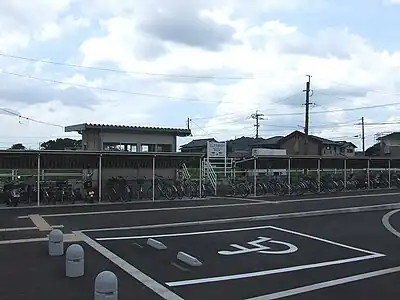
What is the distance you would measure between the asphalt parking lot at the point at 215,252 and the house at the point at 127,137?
19.6 feet

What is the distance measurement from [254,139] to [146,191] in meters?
44.9

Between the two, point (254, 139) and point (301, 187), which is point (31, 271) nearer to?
point (301, 187)

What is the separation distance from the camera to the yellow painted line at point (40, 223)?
11.5 meters

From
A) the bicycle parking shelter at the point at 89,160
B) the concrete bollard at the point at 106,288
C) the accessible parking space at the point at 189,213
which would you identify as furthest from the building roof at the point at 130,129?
the concrete bollard at the point at 106,288

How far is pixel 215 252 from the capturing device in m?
8.93

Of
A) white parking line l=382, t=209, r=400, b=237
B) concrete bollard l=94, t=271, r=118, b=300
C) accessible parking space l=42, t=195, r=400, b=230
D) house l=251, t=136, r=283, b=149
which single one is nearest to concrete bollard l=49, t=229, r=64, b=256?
accessible parking space l=42, t=195, r=400, b=230

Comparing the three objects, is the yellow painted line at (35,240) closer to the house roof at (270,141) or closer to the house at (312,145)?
the house at (312,145)

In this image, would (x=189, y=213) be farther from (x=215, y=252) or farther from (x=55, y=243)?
(x=55, y=243)

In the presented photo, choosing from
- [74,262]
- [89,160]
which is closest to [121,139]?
[89,160]

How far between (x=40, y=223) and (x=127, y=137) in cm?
1013

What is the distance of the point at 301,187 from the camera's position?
23.6 meters

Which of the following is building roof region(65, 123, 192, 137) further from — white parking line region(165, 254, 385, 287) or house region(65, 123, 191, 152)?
white parking line region(165, 254, 385, 287)

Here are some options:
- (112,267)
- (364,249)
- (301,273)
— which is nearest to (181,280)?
(112,267)

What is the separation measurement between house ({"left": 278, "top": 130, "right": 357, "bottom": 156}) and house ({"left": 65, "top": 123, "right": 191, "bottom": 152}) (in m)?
31.5
